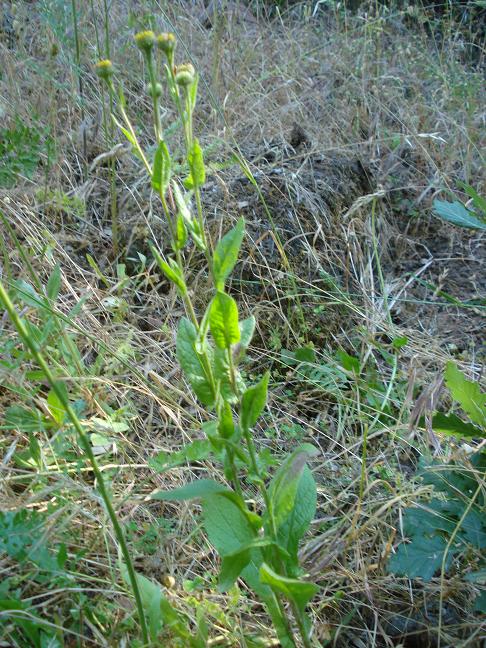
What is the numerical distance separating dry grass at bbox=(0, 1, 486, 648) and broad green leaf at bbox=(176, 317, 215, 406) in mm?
405

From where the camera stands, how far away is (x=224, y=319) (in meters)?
1.09

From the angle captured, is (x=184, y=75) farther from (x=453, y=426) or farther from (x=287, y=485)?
(x=453, y=426)

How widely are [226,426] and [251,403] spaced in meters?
0.06

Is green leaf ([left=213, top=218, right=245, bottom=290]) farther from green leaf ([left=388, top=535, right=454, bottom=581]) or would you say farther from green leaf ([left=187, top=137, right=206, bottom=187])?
green leaf ([left=388, top=535, right=454, bottom=581])

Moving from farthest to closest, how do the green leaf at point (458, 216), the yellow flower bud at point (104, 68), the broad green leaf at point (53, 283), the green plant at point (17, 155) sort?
the green plant at point (17, 155), the green leaf at point (458, 216), the broad green leaf at point (53, 283), the yellow flower bud at point (104, 68)

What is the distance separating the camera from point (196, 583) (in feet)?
4.47

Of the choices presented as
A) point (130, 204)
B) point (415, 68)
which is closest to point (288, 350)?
point (130, 204)

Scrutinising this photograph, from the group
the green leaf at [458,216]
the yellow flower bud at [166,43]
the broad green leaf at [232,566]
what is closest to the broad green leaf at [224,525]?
the broad green leaf at [232,566]

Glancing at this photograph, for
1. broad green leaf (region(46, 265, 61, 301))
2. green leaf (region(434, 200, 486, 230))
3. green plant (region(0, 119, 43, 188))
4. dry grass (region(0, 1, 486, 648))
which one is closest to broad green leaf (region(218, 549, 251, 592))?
dry grass (region(0, 1, 486, 648))

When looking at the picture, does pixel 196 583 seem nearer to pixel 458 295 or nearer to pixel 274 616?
pixel 274 616

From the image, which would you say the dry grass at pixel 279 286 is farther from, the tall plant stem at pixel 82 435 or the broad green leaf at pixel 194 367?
the broad green leaf at pixel 194 367

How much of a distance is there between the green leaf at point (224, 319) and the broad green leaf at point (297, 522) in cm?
35

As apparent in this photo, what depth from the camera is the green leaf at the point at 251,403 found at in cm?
113

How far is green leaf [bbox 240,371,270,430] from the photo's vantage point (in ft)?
3.71
